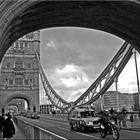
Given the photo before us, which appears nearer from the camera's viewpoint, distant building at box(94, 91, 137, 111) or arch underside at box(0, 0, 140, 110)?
arch underside at box(0, 0, 140, 110)

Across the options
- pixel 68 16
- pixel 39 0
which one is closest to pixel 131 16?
pixel 68 16

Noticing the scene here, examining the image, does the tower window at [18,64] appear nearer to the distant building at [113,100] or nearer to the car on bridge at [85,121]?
the distant building at [113,100]

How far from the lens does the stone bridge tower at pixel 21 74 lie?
259 feet

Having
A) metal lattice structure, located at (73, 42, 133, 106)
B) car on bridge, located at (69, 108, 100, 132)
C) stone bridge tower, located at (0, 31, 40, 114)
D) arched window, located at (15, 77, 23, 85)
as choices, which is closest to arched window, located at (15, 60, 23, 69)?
stone bridge tower, located at (0, 31, 40, 114)

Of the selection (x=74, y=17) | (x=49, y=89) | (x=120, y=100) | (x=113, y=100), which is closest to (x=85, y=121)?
(x=74, y=17)

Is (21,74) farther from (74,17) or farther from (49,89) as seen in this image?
(74,17)

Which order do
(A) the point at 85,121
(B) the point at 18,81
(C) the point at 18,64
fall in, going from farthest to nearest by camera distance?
(C) the point at 18,64, (B) the point at 18,81, (A) the point at 85,121

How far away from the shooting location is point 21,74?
83500 mm

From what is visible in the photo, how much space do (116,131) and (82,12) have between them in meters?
6.18

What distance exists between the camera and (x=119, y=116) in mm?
22203

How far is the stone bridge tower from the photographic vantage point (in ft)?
259

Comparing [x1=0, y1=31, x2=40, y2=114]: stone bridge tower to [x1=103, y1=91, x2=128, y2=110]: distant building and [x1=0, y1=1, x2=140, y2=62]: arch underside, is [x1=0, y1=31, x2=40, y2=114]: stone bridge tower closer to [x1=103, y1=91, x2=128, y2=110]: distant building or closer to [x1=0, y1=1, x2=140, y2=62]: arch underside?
[x1=103, y1=91, x2=128, y2=110]: distant building

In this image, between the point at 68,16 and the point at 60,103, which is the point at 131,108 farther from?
the point at 60,103

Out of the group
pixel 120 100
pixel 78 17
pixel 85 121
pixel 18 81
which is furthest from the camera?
pixel 18 81
